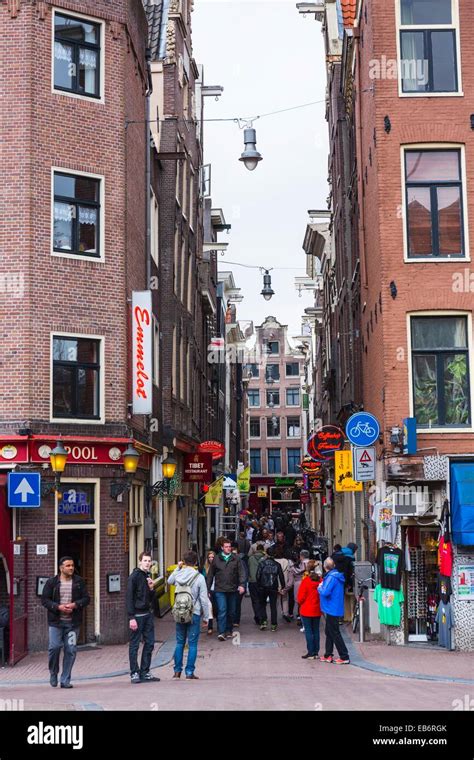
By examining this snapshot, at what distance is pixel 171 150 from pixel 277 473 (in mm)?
64287

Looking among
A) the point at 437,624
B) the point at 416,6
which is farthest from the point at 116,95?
the point at 437,624

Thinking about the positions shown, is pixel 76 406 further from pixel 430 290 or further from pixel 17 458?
pixel 430 290

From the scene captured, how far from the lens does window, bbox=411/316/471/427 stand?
21.3m

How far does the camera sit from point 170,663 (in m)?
18.2

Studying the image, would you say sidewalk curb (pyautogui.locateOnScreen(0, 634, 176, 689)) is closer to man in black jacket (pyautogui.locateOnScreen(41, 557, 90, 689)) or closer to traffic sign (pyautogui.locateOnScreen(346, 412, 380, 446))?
man in black jacket (pyautogui.locateOnScreen(41, 557, 90, 689))

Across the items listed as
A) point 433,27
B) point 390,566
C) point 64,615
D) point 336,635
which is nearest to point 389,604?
point 390,566

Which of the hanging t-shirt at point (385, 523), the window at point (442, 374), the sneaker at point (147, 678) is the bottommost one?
the sneaker at point (147, 678)

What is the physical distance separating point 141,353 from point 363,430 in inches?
190

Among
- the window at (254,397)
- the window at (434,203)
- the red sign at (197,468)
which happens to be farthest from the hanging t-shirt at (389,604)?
the window at (254,397)

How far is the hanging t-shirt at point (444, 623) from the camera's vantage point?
774 inches

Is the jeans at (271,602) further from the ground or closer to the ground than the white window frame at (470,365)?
closer to the ground

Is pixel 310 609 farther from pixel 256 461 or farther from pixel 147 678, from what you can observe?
pixel 256 461

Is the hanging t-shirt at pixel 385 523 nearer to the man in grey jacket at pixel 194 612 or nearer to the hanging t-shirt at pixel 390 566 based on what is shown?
the hanging t-shirt at pixel 390 566

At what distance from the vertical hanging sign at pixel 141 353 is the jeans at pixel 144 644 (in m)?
7.05
